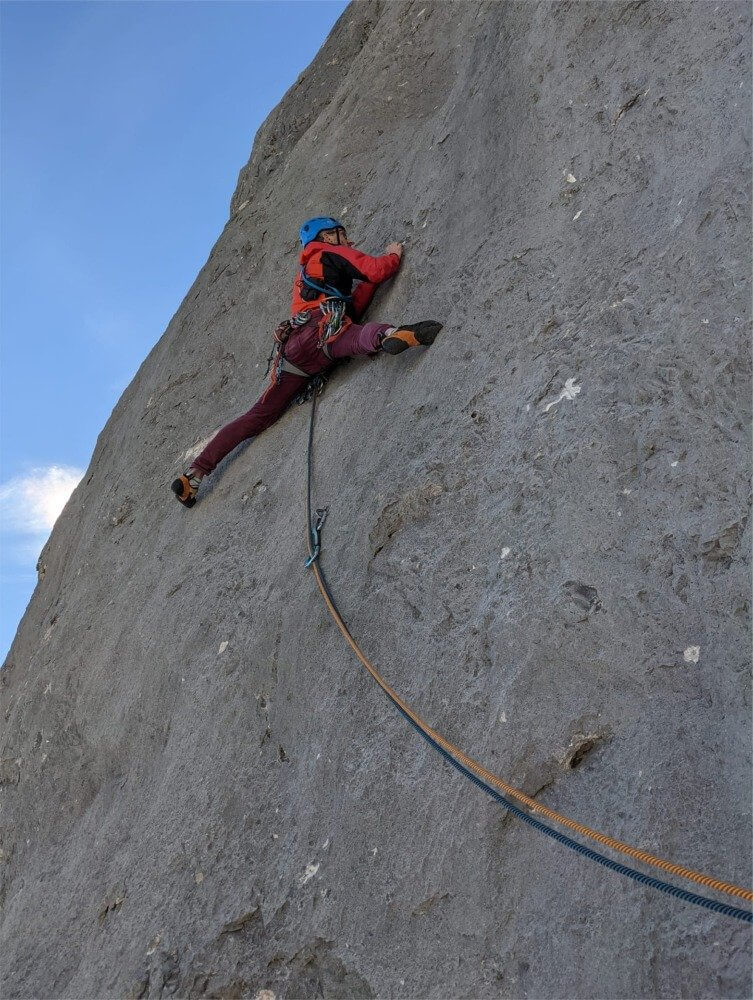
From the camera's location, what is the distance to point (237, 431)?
219 inches

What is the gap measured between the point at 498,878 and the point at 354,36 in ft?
22.8

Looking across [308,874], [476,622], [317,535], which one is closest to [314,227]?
[317,535]

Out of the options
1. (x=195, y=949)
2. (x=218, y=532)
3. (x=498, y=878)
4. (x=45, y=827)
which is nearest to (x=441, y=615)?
(x=498, y=878)

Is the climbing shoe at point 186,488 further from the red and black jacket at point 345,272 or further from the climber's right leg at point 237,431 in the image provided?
the red and black jacket at point 345,272

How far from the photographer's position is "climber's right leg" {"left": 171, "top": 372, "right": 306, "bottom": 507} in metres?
5.38

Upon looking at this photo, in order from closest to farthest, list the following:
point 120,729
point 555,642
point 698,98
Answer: point 555,642, point 698,98, point 120,729

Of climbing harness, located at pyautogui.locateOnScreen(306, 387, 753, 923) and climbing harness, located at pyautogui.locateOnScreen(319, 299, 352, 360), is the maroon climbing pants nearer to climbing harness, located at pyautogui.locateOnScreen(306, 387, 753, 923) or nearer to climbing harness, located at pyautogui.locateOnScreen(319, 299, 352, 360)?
climbing harness, located at pyautogui.locateOnScreen(319, 299, 352, 360)

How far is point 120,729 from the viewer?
15.9ft

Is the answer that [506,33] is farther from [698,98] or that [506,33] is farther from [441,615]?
[441,615]

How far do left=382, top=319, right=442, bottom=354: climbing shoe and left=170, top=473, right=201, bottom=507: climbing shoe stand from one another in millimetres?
1740

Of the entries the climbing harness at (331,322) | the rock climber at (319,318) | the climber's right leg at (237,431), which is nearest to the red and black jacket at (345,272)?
the rock climber at (319,318)

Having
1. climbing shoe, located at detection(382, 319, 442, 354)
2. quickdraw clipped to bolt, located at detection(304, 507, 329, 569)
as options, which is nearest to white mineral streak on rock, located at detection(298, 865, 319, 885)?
quickdraw clipped to bolt, located at detection(304, 507, 329, 569)

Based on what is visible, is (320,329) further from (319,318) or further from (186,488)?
(186,488)

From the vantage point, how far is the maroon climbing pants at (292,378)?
482cm
